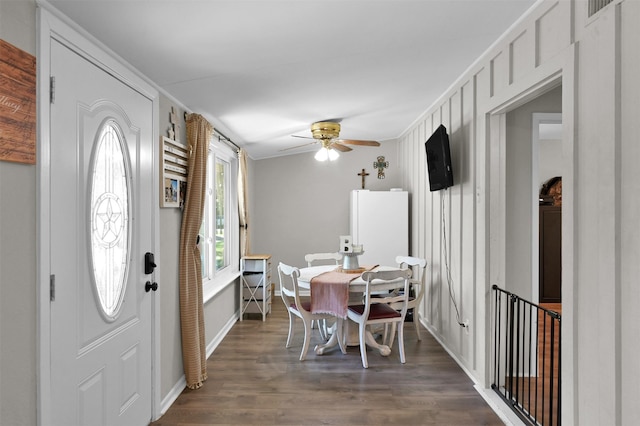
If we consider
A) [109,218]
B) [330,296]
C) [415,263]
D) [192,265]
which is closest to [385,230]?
[415,263]

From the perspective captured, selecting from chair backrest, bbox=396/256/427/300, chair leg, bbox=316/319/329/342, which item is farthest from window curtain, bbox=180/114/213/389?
chair backrest, bbox=396/256/427/300

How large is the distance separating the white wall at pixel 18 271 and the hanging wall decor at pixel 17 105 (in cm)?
4

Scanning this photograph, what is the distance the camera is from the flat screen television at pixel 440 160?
3.50 m

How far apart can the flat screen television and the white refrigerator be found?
58.3 inches

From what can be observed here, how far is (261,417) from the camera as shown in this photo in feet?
8.68

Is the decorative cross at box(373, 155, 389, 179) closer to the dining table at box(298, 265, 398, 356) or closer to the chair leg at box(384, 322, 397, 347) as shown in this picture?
the dining table at box(298, 265, 398, 356)

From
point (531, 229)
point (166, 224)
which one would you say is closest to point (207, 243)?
point (166, 224)

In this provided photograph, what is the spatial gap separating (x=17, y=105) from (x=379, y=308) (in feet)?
10.5

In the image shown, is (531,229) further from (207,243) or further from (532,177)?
(207,243)

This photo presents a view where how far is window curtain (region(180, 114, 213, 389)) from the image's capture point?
303 cm

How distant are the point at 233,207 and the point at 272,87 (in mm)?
2470

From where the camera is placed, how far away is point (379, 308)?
12.5 ft

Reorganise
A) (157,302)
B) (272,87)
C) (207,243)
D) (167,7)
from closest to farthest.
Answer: (167,7)
(157,302)
(272,87)
(207,243)

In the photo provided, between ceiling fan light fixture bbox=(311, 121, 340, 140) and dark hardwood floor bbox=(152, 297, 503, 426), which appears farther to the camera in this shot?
ceiling fan light fixture bbox=(311, 121, 340, 140)
